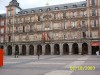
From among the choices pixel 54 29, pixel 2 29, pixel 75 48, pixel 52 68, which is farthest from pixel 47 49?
pixel 52 68

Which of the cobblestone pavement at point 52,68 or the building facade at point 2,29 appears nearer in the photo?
the cobblestone pavement at point 52,68

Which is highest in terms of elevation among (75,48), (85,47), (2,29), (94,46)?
(2,29)

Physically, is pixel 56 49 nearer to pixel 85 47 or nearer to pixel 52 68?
pixel 85 47

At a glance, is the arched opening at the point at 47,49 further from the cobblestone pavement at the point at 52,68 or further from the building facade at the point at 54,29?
the cobblestone pavement at the point at 52,68

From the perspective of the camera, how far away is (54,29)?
68.4 metres

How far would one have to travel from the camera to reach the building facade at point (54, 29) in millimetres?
63188

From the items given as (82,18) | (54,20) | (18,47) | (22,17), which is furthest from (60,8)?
(18,47)

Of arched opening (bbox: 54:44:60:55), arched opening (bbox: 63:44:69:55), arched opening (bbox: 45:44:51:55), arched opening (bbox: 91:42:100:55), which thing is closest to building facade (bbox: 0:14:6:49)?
arched opening (bbox: 45:44:51:55)

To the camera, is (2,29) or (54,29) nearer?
(54,29)

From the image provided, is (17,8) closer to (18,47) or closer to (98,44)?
(18,47)

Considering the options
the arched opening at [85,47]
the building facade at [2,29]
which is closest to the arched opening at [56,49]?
the arched opening at [85,47]

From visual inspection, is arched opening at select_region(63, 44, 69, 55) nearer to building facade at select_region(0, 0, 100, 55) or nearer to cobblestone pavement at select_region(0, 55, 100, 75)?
building facade at select_region(0, 0, 100, 55)

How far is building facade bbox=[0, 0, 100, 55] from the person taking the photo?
63188 mm

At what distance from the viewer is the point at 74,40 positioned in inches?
2522
